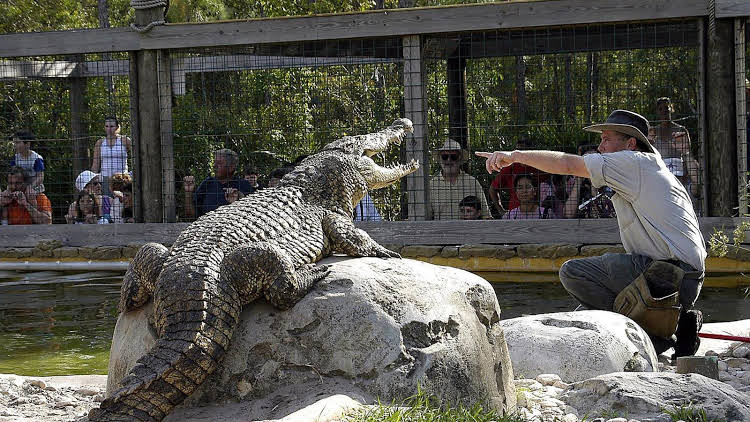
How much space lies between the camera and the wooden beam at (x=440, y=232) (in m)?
8.33

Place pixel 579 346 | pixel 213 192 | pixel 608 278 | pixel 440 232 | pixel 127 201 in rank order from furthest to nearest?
pixel 127 201, pixel 213 192, pixel 440 232, pixel 608 278, pixel 579 346

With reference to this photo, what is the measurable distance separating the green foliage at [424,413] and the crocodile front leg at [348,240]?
1.10 meters

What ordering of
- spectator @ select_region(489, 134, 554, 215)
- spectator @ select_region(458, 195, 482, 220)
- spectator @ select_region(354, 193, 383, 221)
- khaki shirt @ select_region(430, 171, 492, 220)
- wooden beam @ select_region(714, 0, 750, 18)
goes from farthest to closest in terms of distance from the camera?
1. spectator @ select_region(489, 134, 554, 215)
2. spectator @ select_region(354, 193, 383, 221)
3. khaki shirt @ select_region(430, 171, 492, 220)
4. spectator @ select_region(458, 195, 482, 220)
5. wooden beam @ select_region(714, 0, 750, 18)

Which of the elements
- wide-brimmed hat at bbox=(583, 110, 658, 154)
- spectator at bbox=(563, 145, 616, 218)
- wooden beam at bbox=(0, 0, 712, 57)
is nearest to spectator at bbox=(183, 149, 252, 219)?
wooden beam at bbox=(0, 0, 712, 57)

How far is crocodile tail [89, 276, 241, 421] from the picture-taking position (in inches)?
128

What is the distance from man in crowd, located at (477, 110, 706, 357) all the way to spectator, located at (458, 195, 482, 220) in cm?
369

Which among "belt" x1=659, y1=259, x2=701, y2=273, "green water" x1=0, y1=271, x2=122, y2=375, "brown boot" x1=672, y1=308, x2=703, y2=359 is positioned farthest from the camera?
"green water" x1=0, y1=271, x2=122, y2=375

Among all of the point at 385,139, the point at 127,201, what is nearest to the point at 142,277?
the point at 385,139

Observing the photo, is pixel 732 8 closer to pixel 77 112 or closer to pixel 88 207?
pixel 88 207

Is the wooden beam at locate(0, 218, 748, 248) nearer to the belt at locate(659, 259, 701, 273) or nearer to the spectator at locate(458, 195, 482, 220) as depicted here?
the spectator at locate(458, 195, 482, 220)

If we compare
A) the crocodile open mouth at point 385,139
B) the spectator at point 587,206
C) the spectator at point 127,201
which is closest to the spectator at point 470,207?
the spectator at point 587,206

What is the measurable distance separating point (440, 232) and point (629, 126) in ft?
11.0

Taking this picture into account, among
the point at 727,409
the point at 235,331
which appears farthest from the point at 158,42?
the point at 727,409

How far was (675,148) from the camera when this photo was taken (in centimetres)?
906
